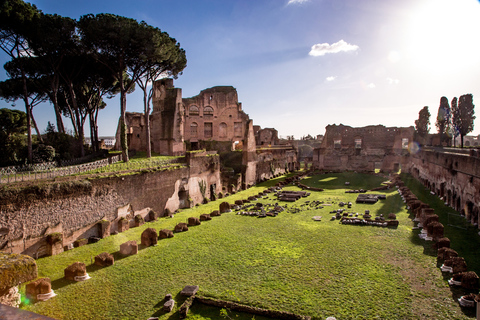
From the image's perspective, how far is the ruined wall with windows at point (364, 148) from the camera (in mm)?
35281

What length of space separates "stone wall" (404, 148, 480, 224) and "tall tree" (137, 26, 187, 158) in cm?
1958

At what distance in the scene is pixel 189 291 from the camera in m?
7.44

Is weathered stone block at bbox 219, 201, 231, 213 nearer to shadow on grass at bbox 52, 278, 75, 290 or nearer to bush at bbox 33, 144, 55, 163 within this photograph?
shadow on grass at bbox 52, 278, 75, 290

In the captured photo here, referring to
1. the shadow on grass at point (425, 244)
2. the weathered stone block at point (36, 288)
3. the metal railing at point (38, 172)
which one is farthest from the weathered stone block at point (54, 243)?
the shadow on grass at point (425, 244)

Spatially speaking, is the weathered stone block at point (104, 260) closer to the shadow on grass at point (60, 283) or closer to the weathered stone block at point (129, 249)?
the weathered stone block at point (129, 249)

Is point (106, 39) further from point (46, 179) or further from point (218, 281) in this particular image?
point (218, 281)

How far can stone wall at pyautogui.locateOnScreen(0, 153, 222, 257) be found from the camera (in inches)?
401

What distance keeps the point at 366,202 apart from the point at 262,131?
1057 inches

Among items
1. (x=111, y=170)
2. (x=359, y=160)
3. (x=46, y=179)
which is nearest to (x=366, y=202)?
(x=111, y=170)

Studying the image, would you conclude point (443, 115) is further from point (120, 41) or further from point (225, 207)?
point (120, 41)

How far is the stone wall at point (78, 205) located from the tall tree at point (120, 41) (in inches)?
176

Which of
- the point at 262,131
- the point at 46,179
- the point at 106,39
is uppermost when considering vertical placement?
the point at 106,39

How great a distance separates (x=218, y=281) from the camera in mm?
8141

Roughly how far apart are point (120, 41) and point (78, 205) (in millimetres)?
11940
